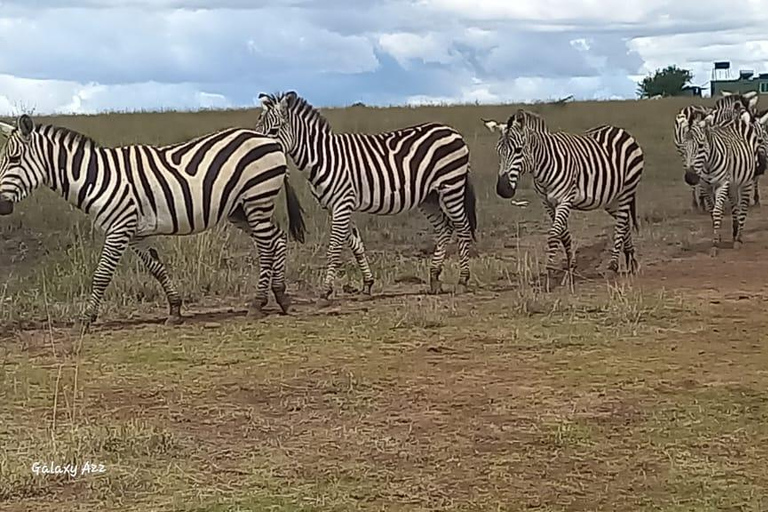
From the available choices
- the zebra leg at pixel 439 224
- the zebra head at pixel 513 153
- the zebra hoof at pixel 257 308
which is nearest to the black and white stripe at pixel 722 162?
the zebra head at pixel 513 153

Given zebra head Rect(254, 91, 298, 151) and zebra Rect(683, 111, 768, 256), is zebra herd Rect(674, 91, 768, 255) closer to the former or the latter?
zebra Rect(683, 111, 768, 256)

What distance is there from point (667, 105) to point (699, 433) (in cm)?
3545

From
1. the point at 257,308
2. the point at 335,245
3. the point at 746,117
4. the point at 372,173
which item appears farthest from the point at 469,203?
the point at 746,117

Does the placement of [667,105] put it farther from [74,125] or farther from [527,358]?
[527,358]

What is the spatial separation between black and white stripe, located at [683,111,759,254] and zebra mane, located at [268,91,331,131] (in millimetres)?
4526

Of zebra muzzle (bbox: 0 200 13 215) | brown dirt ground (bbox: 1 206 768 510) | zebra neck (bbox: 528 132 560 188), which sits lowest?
brown dirt ground (bbox: 1 206 768 510)

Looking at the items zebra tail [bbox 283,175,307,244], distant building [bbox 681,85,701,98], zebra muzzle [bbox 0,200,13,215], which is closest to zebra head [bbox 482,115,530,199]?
zebra tail [bbox 283,175,307,244]

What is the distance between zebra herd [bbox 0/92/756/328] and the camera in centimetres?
888

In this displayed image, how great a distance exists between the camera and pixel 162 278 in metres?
9.24

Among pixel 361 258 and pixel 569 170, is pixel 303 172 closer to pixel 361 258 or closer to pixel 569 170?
pixel 361 258

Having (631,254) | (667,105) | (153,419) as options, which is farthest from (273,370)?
(667,105)

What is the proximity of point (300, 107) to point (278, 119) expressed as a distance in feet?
0.92

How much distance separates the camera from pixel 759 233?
47.1ft

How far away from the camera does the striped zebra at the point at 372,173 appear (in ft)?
33.1
